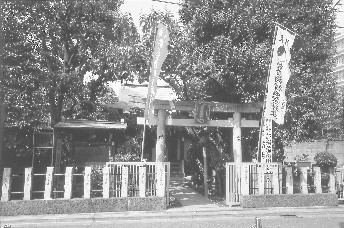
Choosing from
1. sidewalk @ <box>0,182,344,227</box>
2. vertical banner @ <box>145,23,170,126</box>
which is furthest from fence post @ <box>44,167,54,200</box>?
vertical banner @ <box>145,23,170,126</box>

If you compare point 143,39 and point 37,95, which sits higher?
point 143,39

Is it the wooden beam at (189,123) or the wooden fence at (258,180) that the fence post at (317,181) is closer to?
the wooden fence at (258,180)

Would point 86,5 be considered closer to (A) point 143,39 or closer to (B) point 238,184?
(A) point 143,39

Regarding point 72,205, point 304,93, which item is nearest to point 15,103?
point 72,205

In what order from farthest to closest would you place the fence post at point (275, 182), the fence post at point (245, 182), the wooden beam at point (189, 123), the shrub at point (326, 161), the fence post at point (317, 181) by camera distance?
the shrub at point (326, 161) → the wooden beam at point (189, 123) → the fence post at point (317, 181) → the fence post at point (275, 182) → the fence post at point (245, 182)

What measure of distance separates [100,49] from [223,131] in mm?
7144

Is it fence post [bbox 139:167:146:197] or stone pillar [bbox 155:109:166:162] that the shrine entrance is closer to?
stone pillar [bbox 155:109:166:162]

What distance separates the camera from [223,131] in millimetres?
15344

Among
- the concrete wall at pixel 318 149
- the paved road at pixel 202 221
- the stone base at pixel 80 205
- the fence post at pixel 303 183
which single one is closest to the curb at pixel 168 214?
the paved road at pixel 202 221

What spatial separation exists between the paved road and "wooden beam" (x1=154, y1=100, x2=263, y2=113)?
4168mm

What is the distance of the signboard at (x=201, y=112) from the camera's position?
12766 millimetres

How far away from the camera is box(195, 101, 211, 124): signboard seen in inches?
503

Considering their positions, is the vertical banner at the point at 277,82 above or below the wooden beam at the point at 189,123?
above

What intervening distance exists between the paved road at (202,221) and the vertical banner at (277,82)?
8.93 ft
